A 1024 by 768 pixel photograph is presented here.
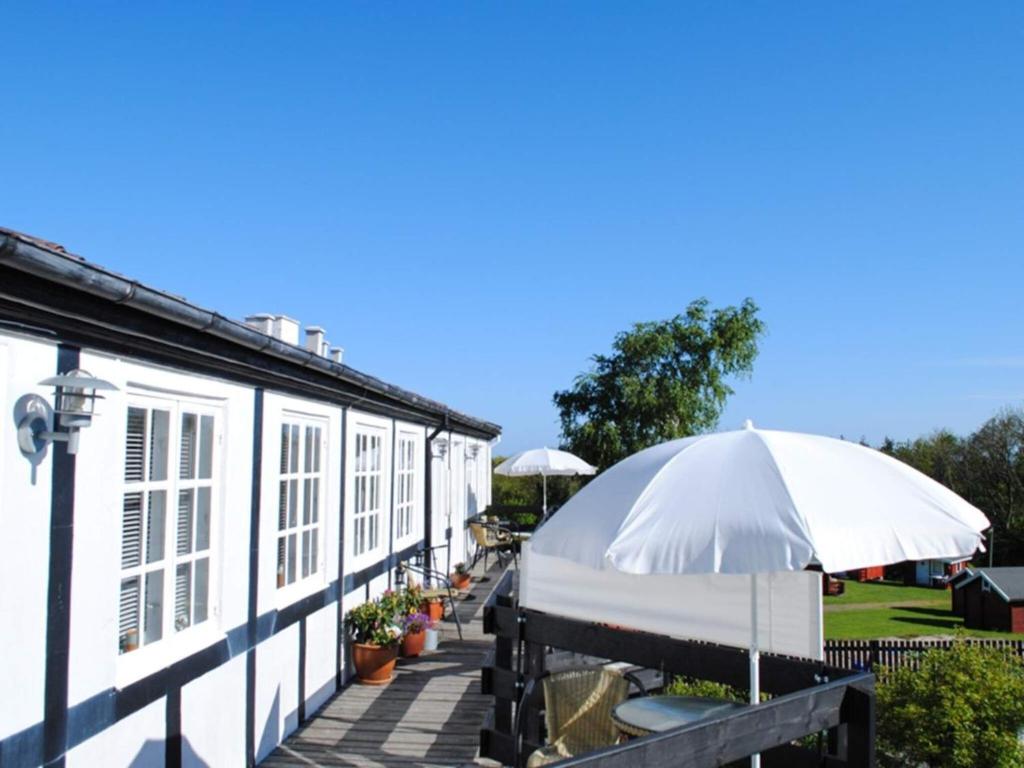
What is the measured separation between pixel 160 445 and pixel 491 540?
11.6 m

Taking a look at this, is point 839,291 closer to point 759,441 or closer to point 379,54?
point 379,54

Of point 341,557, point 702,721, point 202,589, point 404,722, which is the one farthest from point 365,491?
point 702,721

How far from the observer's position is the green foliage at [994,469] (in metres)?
34.7

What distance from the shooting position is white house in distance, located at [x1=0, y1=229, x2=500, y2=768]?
122 inches

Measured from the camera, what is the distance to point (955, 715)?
20.5ft

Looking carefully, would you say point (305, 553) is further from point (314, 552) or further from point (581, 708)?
point (581, 708)

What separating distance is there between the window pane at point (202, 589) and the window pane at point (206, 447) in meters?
0.49

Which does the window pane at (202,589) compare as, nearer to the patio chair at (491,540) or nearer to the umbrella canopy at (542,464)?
the patio chair at (491,540)

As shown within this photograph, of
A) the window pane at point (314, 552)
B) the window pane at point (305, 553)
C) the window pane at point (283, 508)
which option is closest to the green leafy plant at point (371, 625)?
the window pane at point (314, 552)

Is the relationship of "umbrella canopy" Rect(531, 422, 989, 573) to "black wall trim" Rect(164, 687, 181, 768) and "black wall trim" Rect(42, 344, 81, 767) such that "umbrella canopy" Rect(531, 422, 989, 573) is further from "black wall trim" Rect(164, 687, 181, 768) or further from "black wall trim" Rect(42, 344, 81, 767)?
"black wall trim" Rect(164, 687, 181, 768)

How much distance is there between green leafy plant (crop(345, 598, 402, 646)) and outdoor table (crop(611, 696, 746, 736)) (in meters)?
3.53

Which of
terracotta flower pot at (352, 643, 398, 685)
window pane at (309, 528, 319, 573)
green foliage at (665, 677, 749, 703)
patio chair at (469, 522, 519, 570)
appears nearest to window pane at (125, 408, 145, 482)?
window pane at (309, 528, 319, 573)

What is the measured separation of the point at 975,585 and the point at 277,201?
24677 millimetres

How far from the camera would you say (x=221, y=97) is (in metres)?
10.9
